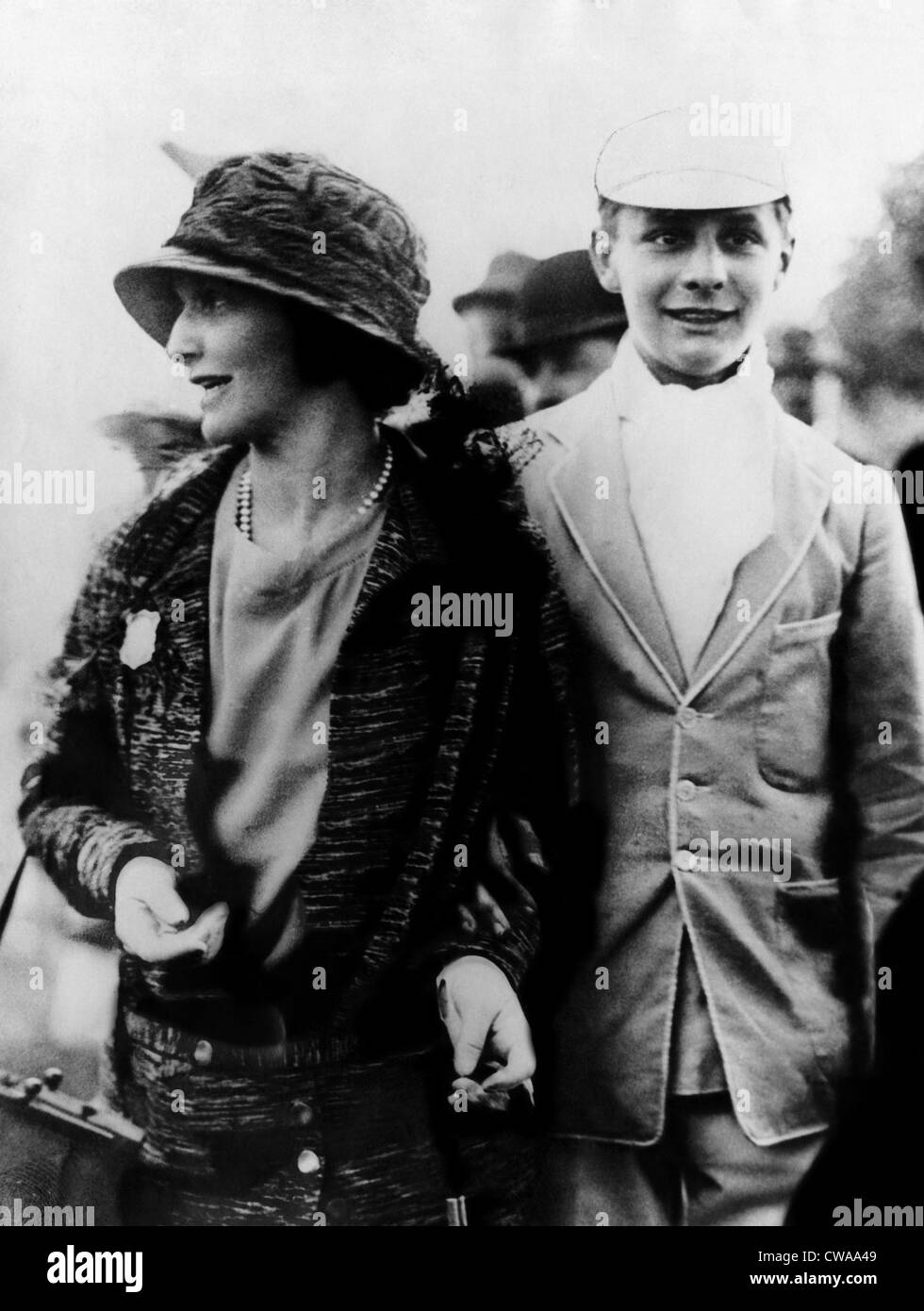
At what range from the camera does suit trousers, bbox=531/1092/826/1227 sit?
114 inches

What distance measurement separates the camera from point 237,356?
2.91 metres

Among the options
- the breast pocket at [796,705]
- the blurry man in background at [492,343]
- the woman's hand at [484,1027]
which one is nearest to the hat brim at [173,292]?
the blurry man in background at [492,343]

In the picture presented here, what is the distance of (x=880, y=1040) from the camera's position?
9.67 ft

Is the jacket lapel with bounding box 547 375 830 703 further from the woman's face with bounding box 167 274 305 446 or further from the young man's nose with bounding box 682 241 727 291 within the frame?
the woman's face with bounding box 167 274 305 446

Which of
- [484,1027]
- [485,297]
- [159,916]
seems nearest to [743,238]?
[485,297]

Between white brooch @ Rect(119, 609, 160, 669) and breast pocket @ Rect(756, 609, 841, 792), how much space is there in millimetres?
1198

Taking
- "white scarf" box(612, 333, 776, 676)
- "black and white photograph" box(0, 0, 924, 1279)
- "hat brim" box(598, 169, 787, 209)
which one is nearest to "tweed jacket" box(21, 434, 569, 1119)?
"black and white photograph" box(0, 0, 924, 1279)

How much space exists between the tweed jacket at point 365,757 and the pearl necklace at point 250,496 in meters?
0.03

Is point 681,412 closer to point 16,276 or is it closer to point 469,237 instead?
point 469,237

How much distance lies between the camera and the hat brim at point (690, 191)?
2898mm

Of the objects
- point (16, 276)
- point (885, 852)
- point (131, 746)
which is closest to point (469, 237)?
point (16, 276)

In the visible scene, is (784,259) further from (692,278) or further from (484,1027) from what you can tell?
(484,1027)

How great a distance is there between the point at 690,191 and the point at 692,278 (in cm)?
17

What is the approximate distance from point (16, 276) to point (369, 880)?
4.60 feet
